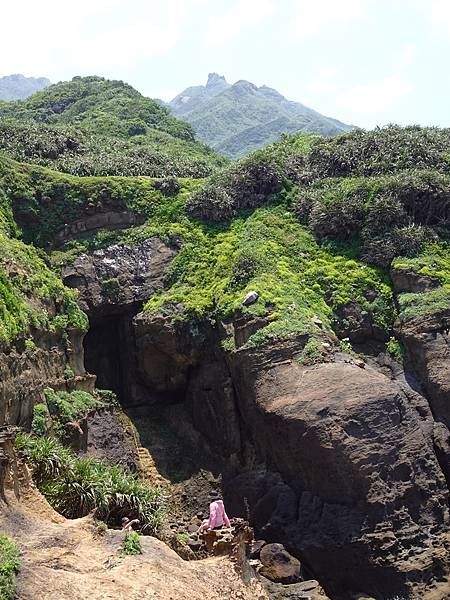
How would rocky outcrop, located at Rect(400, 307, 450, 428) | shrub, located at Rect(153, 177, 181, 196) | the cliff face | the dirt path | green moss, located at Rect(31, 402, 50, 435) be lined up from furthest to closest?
shrub, located at Rect(153, 177, 181, 196) < rocky outcrop, located at Rect(400, 307, 450, 428) < the cliff face < green moss, located at Rect(31, 402, 50, 435) < the dirt path

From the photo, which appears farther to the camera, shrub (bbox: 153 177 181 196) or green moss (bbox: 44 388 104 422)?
shrub (bbox: 153 177 181 196)

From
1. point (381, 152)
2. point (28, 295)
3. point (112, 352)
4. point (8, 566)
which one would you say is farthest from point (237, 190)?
point (8, 566)

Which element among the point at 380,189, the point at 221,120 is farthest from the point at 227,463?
the point at 221,120

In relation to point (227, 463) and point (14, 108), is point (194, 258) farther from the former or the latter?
point (14, 108)

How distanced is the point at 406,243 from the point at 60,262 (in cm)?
1703

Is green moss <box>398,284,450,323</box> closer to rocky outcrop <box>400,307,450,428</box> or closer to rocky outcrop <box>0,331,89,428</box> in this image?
rocky outcrop <box>400,307,450,428</box>

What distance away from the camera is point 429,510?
2477 centimetres

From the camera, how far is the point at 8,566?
13.0 meters

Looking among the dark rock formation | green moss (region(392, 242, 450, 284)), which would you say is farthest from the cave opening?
green moss (region(392, 242, 450, 284))

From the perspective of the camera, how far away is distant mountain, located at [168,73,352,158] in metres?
130

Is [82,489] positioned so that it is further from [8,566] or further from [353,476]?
[353,476]

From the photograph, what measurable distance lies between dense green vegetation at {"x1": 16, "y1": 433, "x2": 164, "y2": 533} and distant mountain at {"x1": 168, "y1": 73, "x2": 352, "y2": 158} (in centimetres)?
10057

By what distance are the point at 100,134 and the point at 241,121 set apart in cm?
9669

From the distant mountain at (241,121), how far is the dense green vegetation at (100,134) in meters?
46.9
